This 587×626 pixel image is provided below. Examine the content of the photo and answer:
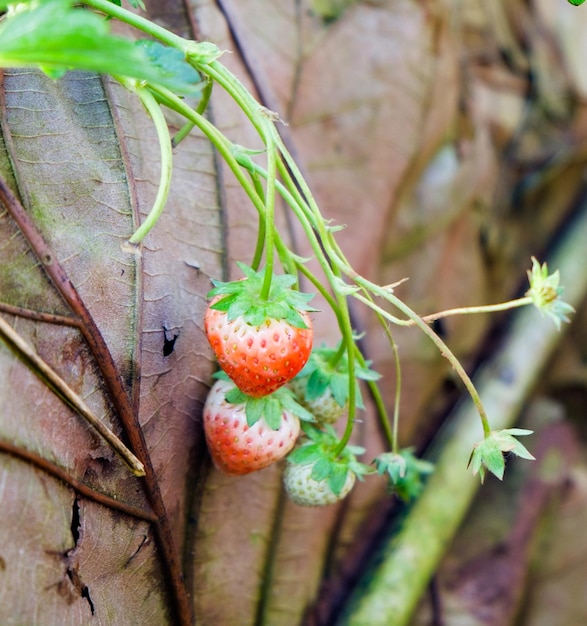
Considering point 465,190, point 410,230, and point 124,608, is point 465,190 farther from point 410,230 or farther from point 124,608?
point 124,608

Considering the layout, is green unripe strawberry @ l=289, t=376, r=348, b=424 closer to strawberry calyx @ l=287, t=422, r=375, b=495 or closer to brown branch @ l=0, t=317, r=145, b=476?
strawberry calyx @ l=287, t=422, r=375, b=495

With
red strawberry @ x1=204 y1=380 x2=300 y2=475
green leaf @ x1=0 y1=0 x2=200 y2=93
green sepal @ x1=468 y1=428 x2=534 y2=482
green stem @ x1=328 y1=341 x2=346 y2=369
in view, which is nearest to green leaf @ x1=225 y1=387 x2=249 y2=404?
red strawberry @ x1=204 y1=380 x2=300 y2=475

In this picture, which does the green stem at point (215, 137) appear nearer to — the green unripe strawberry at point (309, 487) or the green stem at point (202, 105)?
the green stem at point (202, 105)

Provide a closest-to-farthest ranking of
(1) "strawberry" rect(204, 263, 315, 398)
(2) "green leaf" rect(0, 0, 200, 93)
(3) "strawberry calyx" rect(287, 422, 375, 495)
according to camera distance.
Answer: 1. (2) "green leaf" rect(0, 0, 200, 93)
2. (1) "strawberry" rect(204, 263, 315, 398)
3. (3) "strawberry calyx" rect(287, 422, 375, 495)

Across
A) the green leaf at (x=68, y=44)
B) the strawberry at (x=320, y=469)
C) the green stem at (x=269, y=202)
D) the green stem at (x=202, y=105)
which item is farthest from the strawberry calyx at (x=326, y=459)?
the green leaf at (x=68, y=44)

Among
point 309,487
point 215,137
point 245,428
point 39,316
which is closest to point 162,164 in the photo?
point 215,137

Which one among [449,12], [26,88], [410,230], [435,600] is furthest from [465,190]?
[26,88]
